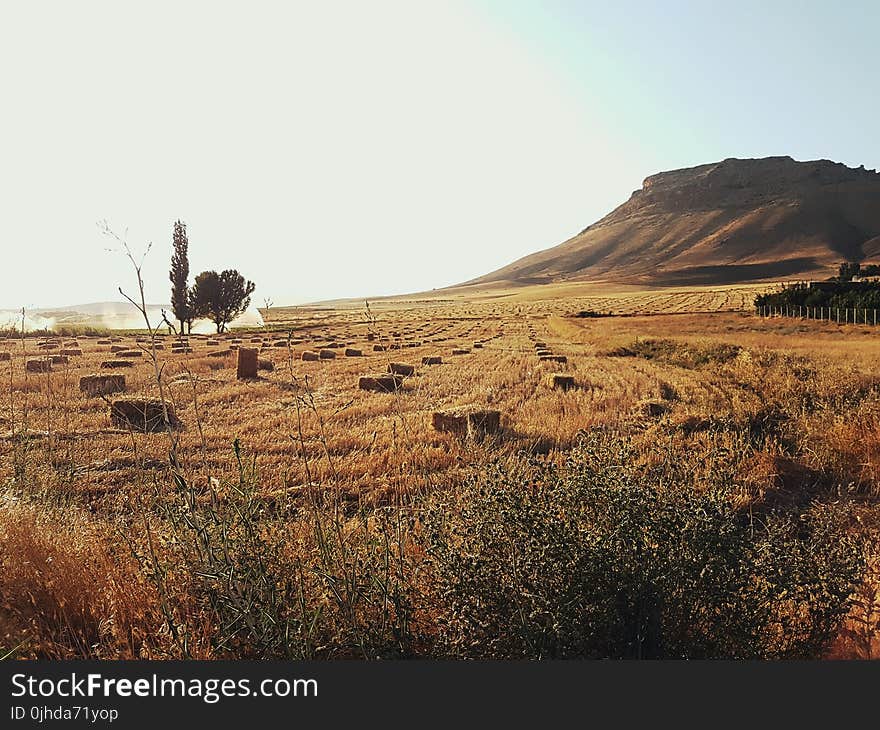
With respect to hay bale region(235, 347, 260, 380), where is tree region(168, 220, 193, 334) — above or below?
above

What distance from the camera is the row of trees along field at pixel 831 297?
36.7m

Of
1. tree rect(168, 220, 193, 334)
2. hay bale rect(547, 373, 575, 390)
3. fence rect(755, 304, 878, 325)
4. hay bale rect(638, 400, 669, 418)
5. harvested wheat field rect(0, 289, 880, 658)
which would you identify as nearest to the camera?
harvested wheat field rect(0, 289, 880, 658)

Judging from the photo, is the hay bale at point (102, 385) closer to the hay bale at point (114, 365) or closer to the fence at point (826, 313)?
the hay bale at point (114, 365)

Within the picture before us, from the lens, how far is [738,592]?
279 centimetres

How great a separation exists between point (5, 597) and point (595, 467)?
3540 mm

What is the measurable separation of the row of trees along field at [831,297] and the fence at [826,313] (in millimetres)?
416

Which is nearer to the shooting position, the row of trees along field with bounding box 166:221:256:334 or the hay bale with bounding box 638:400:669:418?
the hay bale with bounding box 638:400:669:418

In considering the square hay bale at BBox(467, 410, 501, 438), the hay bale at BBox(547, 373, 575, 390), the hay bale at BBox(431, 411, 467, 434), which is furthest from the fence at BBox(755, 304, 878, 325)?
the hay bale at BBox(431, 411, 467, 434)

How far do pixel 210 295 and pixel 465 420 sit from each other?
5540 centimetres

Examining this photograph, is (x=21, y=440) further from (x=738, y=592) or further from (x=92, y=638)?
(x=738, y=592)

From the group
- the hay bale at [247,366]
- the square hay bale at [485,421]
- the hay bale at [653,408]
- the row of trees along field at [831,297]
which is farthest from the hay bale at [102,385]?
the row of trees along field at [831,297]

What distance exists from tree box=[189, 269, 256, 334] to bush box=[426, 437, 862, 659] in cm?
5783

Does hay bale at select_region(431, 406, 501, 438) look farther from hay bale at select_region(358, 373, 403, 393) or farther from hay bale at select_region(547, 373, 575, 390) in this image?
hay bale at select_region(358, 373, 403, 393)

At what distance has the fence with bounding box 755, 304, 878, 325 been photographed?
34.0 meters
